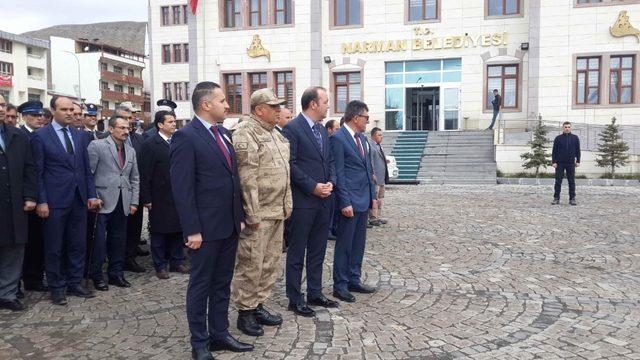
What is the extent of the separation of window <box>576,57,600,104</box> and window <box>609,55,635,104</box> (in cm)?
57

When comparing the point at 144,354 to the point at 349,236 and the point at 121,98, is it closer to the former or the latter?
the point at 349,236

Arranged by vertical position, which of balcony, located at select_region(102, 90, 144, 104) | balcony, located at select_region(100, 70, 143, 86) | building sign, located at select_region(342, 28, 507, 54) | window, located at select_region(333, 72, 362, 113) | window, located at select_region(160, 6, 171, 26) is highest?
window, located at select_region(160, 6, 171, 26)

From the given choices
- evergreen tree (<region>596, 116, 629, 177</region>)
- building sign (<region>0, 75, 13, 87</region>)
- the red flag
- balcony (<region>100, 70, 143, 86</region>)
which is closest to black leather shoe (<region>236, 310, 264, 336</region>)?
evergreen tree (<region>596, 116, 629, 177</region>)

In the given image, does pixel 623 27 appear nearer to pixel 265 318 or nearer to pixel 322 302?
pixel 322 302

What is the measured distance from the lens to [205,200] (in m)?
3.78

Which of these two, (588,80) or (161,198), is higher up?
(588,80)

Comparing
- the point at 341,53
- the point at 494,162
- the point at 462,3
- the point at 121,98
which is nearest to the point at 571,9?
the point at 462,3

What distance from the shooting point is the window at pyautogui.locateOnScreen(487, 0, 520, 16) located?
2586cm

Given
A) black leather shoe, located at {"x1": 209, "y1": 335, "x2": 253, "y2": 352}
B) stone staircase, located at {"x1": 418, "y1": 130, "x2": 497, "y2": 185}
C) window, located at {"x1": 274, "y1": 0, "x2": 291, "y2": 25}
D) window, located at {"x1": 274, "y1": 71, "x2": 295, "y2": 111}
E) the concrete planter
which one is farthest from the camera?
window, located at {"x1": 274, "y1": 71, "x2": 295, "y2": 111}

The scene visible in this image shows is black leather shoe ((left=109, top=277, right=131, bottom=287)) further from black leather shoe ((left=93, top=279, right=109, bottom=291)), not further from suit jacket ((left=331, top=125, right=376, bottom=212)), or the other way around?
suit jacket ((left=331, top=125, right=376, bottom=212))

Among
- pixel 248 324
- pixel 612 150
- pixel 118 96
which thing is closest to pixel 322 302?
pixel 248 324

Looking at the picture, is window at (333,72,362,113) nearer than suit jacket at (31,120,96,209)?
No

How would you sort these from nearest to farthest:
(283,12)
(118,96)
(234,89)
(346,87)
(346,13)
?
(346,13)
(346,87)
(283,12)
(234,89)
(118,96)

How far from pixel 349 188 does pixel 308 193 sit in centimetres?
77
